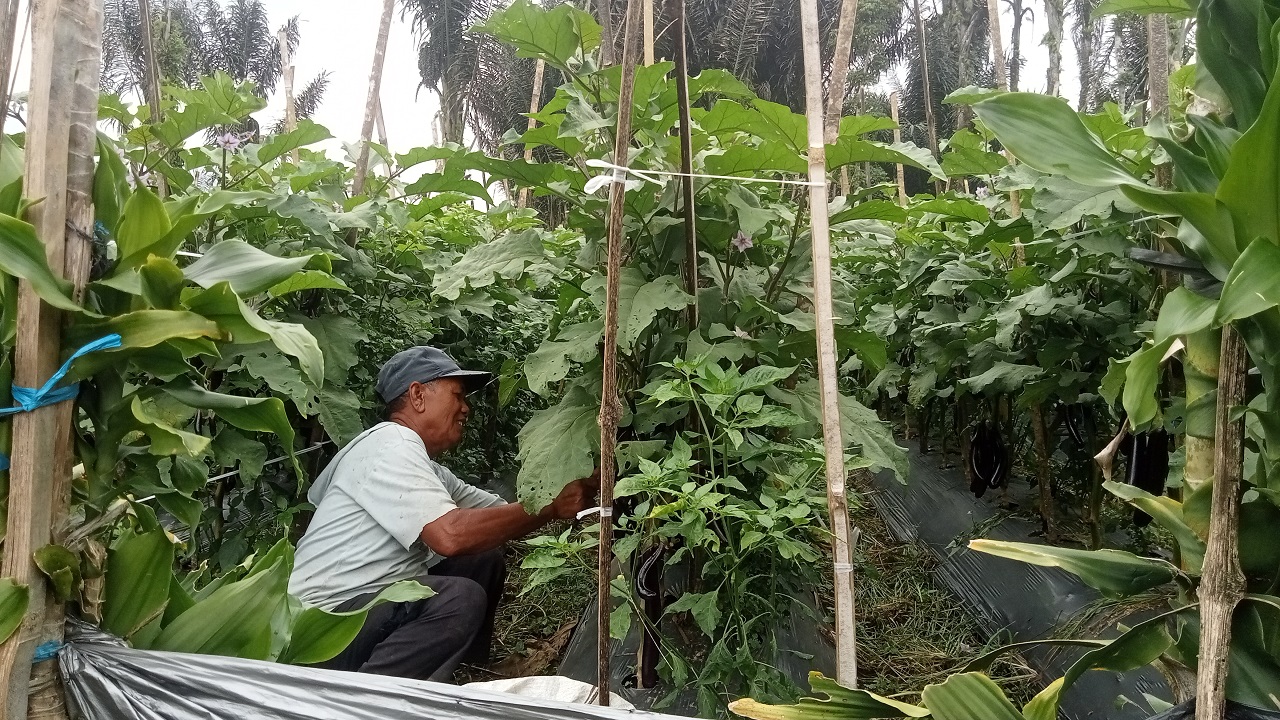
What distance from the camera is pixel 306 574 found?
2.41 m

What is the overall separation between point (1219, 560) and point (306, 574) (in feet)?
7.51

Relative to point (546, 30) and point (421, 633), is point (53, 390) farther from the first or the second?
point (421, 633)

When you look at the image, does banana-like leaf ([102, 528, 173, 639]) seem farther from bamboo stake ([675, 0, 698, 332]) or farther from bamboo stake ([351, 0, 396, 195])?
bamboo stake ([351, 0, 396, 195])

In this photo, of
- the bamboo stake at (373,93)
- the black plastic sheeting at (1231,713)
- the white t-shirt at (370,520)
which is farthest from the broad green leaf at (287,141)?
the black plastic sheeting at (1231,713)

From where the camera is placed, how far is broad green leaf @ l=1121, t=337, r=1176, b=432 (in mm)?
1071

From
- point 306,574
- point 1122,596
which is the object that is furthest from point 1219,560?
point 306,574

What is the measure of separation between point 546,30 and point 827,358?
3.95ft

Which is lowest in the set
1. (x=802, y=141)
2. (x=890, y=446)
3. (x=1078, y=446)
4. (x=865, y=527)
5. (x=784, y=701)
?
(x=865, y=527)

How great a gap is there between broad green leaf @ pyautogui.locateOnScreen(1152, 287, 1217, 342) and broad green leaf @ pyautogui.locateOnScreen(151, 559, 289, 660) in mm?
1354

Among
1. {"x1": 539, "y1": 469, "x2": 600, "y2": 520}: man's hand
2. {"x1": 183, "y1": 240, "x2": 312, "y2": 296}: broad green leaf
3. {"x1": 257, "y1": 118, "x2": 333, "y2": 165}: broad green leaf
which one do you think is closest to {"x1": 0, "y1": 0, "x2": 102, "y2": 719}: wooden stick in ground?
{"x1": 183, "y1": 240, "x2": 312, "y2": 296}: broad green leaf

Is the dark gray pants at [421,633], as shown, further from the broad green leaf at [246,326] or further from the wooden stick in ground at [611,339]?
the broad green leaf at [246,326]

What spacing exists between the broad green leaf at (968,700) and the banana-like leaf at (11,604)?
1235mm

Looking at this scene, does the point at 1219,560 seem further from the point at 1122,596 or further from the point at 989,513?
the point at 989,513

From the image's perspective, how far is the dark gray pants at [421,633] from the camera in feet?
7.85
